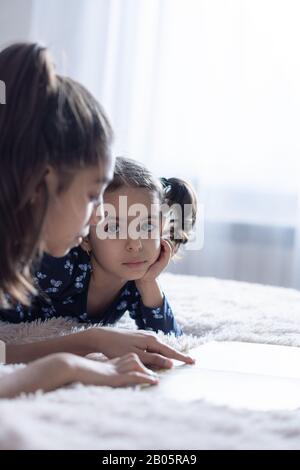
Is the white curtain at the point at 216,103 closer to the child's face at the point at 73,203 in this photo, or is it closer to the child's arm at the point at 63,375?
the child's face at the point at 73,203

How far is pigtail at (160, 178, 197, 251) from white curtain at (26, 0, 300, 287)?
138 cm

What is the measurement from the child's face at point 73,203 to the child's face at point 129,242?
469 mm

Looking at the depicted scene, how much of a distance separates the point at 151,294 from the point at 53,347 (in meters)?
0.47

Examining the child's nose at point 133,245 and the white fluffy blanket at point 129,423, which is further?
the child's nose at point 133,245

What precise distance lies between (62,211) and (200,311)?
28.5 inches

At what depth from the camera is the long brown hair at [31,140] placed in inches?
37.9

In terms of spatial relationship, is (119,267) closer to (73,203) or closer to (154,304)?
(154,304)

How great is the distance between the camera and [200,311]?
1673 mm

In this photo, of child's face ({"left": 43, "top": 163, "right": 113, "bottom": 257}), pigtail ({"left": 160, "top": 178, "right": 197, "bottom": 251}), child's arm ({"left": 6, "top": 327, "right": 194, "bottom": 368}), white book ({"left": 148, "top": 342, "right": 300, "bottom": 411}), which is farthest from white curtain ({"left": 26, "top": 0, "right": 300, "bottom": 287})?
child's face ({"left": 43, "top": 163, "right": 113, "bottom": 257})

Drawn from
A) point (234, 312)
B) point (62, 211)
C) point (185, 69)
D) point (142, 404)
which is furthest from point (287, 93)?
point (142, 404)

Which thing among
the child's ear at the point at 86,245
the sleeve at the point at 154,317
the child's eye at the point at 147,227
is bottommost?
the sleeve at the point at 154,317

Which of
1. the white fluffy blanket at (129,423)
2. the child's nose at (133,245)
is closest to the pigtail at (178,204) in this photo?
the child's nose at (133,245)

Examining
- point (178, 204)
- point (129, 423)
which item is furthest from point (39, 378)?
point (178, 204)
